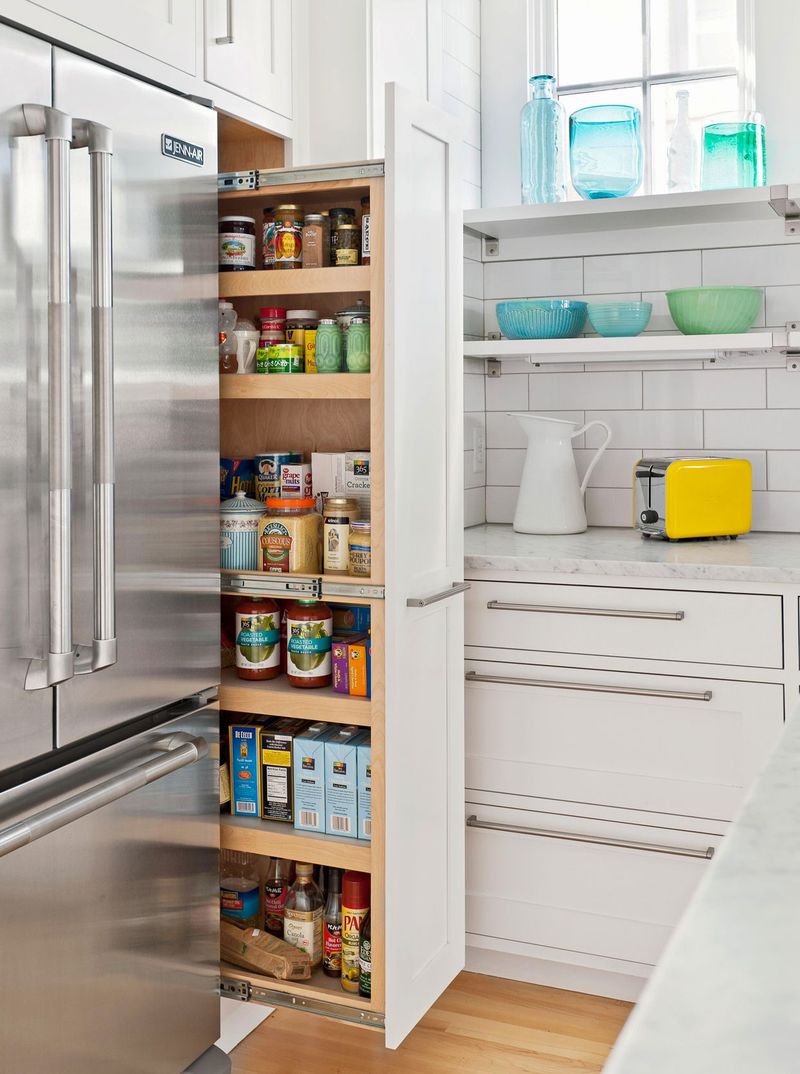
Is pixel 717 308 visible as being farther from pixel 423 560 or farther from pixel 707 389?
pixel 423 560

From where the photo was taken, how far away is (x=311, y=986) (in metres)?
2.17

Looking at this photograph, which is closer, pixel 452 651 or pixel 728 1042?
pixel 728 1042

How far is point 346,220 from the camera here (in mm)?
2113

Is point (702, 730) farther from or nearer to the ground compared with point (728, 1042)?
nearer to the ground

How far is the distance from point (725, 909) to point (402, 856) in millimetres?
1612

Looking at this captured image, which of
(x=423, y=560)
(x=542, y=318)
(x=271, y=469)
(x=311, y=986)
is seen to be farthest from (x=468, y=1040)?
(x=542, y=318)

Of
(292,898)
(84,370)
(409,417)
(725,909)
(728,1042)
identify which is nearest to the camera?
(728,1042)

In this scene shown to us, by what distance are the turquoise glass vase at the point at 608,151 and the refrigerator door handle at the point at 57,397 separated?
172cm

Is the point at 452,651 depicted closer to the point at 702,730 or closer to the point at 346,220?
the point at 702,730

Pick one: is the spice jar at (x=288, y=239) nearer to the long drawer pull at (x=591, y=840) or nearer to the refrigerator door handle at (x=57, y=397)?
the refrigerator door handle at (x=57, y=397)

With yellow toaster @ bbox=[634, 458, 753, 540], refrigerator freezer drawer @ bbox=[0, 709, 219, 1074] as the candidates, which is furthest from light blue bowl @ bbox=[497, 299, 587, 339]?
refrigerator freezer drawer @ bbox=[0, 709, 219, 1074]

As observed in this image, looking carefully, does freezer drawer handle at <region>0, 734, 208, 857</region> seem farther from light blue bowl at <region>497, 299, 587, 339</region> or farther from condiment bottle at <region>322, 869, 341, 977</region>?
light blue bowl at <region>497, 299, 587, 339</region>

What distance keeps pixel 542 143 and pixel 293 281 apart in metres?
1.19

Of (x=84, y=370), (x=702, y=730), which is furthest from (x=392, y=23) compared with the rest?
(x=702, y=730)
